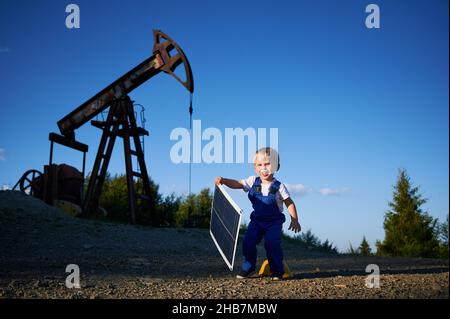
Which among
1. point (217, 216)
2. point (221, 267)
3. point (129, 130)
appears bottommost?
point (221, 267)

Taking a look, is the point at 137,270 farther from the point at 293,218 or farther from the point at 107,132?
the point at 107,132

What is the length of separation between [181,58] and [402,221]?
12.5 metres

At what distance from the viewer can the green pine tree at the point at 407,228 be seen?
54.3 feet

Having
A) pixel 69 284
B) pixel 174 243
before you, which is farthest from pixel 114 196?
pixel 69 284

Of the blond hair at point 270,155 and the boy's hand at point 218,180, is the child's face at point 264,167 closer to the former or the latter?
the blond hair at point 270,155

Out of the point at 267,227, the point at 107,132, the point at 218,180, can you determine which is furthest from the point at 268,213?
the point at 107,132

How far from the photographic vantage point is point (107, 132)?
13.7 metres

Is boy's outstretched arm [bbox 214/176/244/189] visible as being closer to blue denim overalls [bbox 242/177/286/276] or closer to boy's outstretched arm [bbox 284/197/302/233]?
blue denim overalls [bbox 242/177/286/276]

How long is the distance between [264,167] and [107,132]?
10329 millimetres

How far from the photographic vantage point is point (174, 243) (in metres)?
8.96

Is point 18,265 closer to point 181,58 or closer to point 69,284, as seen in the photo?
point 69,284

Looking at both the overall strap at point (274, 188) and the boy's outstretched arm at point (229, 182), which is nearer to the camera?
the overall strap at point (274, 188)

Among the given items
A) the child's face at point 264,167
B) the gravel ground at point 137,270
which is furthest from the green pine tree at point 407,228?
the child's face at point 264,167
